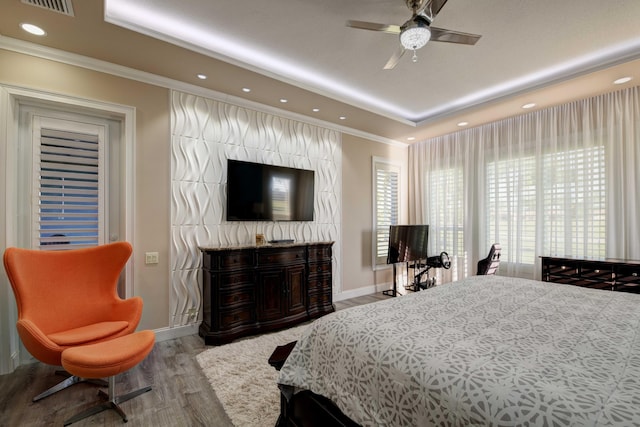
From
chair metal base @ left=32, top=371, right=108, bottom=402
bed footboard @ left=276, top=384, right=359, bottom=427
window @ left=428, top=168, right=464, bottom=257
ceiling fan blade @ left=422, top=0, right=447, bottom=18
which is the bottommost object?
chair metal base @ left=32, top=371, right=108, bottom=402

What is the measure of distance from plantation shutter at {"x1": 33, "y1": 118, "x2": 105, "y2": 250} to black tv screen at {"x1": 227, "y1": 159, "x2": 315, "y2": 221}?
1.31 metres

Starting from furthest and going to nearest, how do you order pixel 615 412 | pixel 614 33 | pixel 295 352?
pixel 614 33, pixel 295 352, pixel 615 412

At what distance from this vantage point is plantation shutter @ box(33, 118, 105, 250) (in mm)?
2604

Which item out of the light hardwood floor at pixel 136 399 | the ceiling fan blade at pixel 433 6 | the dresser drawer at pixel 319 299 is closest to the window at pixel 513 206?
the dresser drawer at pixel 319 299

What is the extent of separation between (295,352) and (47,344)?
68.1 inches

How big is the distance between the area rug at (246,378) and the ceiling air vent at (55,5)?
3.02 m

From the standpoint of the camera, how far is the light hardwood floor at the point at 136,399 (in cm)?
183

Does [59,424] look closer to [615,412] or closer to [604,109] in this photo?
[615,412]

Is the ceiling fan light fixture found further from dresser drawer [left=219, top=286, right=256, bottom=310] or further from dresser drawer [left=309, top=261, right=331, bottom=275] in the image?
dresser drawer [left=219, top=286, right=256, bottom=310]

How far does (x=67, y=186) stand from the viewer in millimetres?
2715

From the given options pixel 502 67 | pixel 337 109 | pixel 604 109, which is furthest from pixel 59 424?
pixel 604 109

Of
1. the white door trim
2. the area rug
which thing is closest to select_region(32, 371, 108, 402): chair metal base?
the white door trim

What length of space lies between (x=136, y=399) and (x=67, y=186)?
209cm

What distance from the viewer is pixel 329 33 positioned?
257 centimetres
